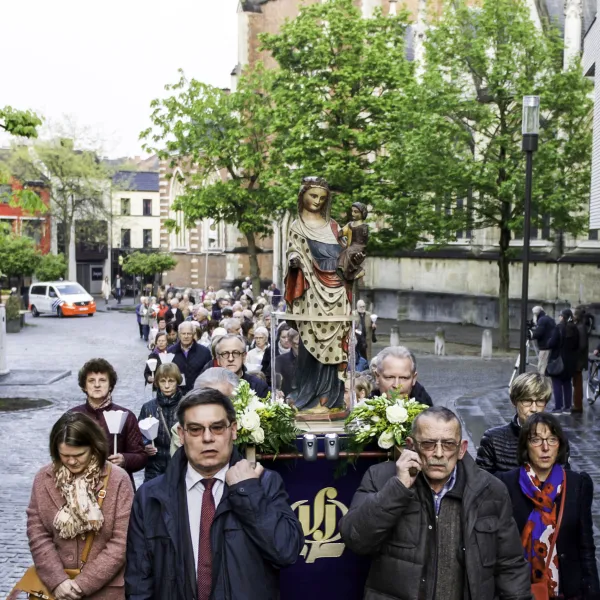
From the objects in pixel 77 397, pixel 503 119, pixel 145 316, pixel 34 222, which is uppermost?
pixel 503 119

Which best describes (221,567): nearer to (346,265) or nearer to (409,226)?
(346,265)

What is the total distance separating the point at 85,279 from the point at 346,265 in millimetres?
77086

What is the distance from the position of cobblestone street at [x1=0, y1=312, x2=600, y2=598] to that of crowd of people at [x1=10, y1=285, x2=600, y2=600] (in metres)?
3.50

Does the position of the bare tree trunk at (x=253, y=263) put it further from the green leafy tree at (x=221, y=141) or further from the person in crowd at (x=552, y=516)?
the person in crowd at (x=552, y=516)

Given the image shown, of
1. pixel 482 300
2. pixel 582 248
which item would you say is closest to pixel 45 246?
pixel 482 300

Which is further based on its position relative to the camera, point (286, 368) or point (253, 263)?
point (253, 263)

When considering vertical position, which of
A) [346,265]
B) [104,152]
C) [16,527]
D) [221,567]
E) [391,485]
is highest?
[104,152]

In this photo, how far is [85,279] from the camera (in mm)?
82000

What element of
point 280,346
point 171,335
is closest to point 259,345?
point 280,346

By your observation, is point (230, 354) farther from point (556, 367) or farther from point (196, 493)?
point (556, 367)

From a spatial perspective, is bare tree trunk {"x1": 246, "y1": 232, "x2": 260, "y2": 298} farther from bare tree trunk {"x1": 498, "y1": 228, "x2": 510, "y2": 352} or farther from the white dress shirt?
the white dress shirt

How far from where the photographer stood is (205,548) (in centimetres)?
425

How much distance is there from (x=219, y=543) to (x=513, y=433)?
2.27 meters

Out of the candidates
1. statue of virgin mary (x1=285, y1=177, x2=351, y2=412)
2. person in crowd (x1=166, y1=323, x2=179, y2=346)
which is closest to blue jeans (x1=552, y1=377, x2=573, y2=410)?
person in crowd (x1=166, y1=323, x2=179, y2=346)
